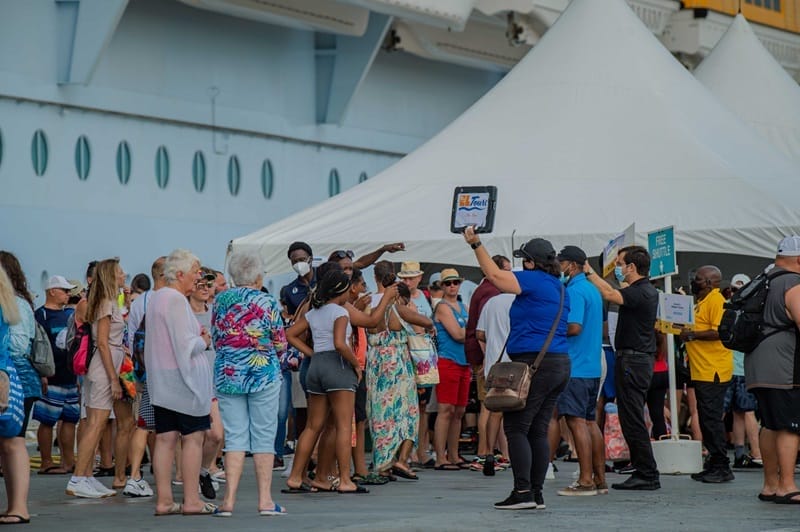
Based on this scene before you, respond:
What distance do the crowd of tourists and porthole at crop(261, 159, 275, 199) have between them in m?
11.1

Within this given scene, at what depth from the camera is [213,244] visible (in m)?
26.9

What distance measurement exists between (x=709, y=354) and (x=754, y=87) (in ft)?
43.7

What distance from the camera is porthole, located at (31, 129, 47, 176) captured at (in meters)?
23.2

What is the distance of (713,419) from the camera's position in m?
14.6

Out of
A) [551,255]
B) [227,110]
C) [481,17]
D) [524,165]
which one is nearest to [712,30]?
[481,17]

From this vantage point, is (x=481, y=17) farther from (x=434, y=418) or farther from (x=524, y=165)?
(x=434, y=418)

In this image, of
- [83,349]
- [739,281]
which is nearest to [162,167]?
[739,281]

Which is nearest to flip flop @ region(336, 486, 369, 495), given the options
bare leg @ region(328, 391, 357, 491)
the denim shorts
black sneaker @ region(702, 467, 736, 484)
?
bare leg @ region(328, 391, 357, 491)

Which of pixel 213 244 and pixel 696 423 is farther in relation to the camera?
pixel 213 244

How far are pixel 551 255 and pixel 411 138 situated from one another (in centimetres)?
2094

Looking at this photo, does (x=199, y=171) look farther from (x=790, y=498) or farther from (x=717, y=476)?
(x=790, y=498)

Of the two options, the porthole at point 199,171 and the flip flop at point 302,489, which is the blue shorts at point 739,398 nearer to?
the flip flop at point 302,489

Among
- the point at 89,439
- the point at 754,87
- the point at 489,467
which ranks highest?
the point at 754,87

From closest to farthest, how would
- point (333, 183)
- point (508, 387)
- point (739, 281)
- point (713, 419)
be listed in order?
point (508, 387) → point (713, 419) → point (739, 281) → point (333, 183)
